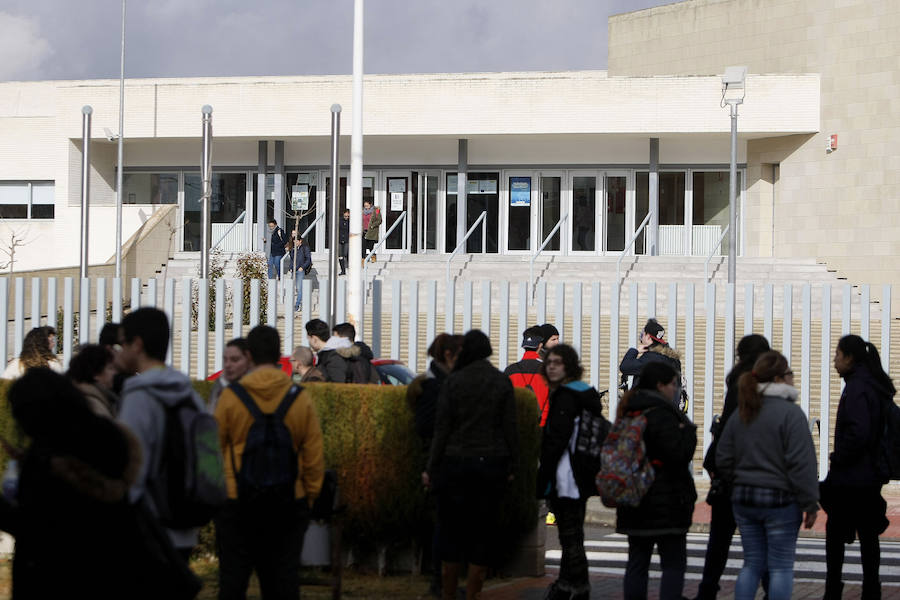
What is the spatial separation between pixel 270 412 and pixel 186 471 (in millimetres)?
1033

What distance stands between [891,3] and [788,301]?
57.5 feet

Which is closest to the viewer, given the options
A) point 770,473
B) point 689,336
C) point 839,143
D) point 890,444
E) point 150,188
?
point 770,473

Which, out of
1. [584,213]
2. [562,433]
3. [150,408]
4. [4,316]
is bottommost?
[562,433]

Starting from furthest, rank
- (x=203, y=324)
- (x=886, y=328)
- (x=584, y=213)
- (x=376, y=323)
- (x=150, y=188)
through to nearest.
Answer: (x=150, y=188), (x=584, y=213), (x=376, y=323), (x=203, y=324), (x=886, y=328)

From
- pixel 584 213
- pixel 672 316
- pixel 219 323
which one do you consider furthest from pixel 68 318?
pixel 584 213

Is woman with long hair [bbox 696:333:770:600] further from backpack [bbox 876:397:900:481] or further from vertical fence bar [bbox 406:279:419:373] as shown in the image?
vertical fence bar [bbox 406:279:419:373]

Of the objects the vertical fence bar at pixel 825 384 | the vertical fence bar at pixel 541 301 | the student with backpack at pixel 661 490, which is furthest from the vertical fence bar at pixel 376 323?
the student with backpack at pixel 661 490

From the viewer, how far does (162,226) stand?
99.8 feet

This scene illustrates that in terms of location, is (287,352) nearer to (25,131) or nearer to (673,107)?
(673,107)

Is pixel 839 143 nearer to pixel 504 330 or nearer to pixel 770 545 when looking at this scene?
pixel 504 330

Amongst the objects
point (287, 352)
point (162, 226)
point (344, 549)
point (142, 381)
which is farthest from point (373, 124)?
point (142, 381)

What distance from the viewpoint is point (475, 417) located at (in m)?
7.12

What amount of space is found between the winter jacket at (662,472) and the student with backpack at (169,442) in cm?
268

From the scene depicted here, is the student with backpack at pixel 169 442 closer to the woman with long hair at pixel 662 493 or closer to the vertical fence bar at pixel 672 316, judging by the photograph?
the woman with long hair at pixel 662 493
